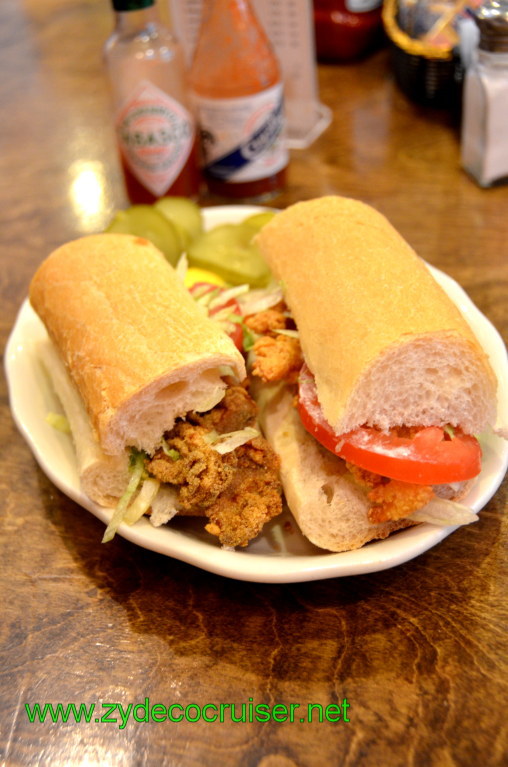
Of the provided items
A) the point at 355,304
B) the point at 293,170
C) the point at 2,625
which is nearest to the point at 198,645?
the point at 2,625

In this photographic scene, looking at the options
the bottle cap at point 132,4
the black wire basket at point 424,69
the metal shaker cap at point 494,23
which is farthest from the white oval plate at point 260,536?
the black wire basket at point 424,69

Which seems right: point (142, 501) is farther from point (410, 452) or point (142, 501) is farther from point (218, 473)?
point (410, 452)

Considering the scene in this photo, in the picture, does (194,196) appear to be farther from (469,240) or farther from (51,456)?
(51,456)

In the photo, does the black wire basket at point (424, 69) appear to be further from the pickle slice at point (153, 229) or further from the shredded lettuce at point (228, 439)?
the shredded lettuce at point (228, 439)

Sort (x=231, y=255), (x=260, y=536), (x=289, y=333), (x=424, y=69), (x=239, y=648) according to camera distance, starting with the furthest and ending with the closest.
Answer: (x=424, y=69) → (x=231, y=255) → (x=289, y=333) → (x=260, y=536) → (x=239, y=648)

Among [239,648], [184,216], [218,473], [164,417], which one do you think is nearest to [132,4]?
[184,216]

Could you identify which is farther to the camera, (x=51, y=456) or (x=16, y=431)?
(x=16, y=431)
